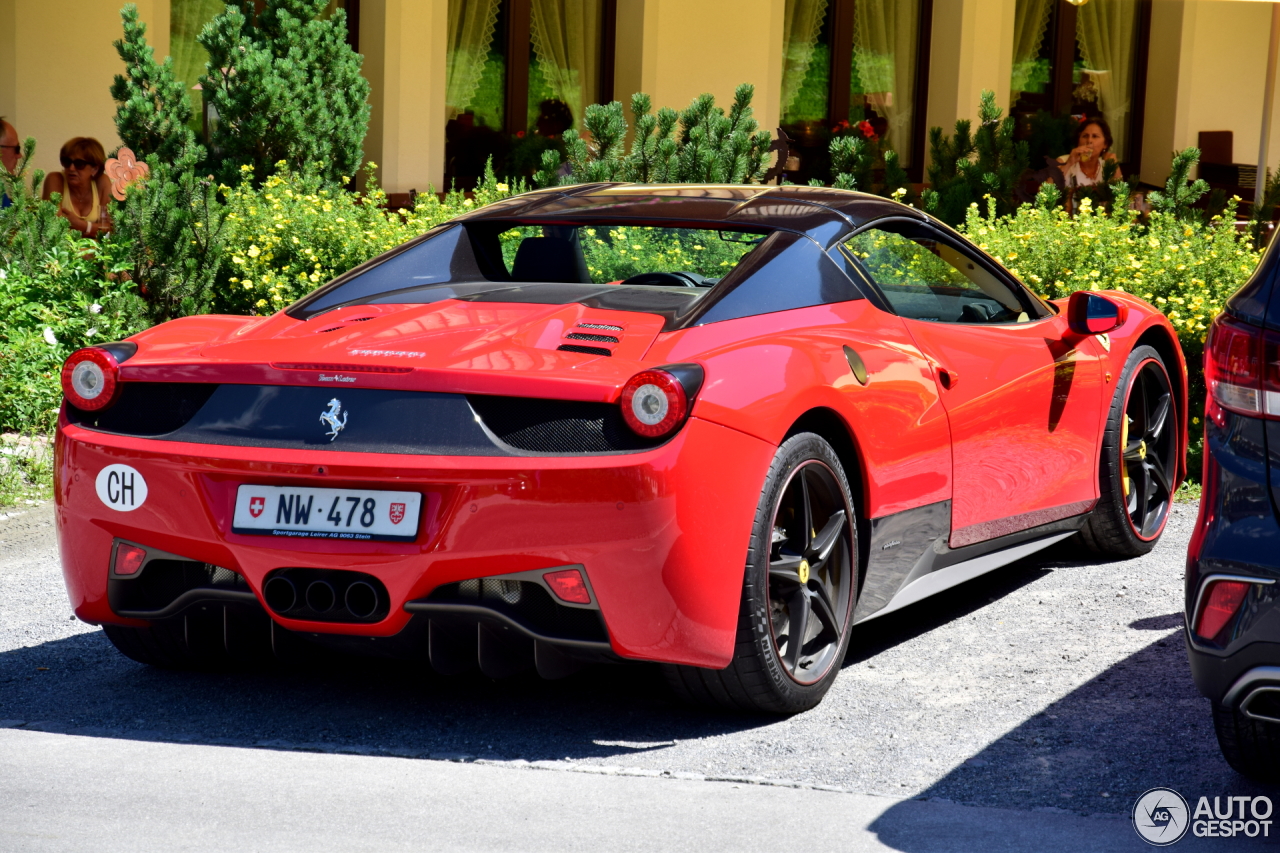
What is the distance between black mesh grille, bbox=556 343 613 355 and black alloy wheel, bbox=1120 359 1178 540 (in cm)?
262

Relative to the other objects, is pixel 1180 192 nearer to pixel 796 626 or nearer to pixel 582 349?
pixel 796 626

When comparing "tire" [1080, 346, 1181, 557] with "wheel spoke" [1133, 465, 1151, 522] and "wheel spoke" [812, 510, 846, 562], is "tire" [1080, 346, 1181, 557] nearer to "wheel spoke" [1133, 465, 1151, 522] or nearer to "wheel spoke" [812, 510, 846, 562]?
"wheel spoke" [1133, 465, 1151, 522]

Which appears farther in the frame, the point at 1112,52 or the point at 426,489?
the point at 1112,52

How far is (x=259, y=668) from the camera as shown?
4.31 metres

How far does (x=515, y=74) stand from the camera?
47.9 feet

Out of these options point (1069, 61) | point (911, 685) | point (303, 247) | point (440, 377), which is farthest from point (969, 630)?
point (1069, 61)

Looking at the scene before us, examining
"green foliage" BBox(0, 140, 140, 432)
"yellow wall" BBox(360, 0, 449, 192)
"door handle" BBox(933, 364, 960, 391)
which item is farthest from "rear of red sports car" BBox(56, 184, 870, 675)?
"yellow wall" BBox(360, 0, 449, 192)

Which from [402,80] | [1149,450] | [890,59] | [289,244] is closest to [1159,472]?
[1149,450]

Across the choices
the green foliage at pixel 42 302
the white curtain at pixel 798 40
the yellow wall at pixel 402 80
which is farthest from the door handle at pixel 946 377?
the white curtain at pixel 798 40

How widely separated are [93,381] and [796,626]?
5.76 feet

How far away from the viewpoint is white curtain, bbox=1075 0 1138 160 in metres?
19.0

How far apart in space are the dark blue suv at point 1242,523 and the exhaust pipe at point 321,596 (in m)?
1.78

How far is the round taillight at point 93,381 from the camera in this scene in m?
3.83

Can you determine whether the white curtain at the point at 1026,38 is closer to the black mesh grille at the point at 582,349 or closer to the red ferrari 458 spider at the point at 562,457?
the red ferrari 458 spider at the point at 562,457
